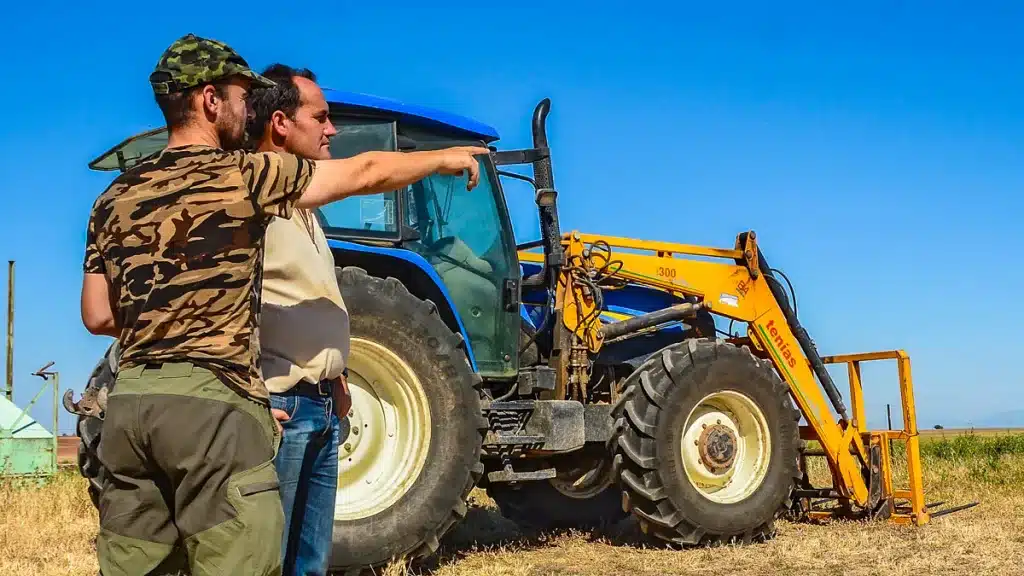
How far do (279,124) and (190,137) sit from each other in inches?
23.8

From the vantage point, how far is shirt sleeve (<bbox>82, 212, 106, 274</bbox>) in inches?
97.6

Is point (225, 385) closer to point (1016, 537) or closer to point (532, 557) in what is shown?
point (532, 557)

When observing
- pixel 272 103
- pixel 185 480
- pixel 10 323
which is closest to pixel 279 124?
pixel 272 103

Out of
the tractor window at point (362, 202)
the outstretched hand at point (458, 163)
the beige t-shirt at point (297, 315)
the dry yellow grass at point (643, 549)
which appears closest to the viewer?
the outstretched hand at point (458, 163)

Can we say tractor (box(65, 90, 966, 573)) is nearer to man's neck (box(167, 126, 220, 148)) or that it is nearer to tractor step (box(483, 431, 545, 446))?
tractor step (box(483, 431, 545, 446))

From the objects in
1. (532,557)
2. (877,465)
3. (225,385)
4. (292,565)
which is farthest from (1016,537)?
(225,385)

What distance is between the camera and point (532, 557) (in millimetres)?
6727

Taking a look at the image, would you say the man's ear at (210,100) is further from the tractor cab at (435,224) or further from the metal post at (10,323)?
the metal post at (10,323)

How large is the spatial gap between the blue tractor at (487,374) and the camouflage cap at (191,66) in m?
3.01

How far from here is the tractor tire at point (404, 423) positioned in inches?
220

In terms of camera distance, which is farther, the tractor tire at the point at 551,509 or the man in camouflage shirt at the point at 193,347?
the tractor tire at the point at 551,509

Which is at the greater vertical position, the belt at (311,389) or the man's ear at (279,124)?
the man's ear at (279,124)

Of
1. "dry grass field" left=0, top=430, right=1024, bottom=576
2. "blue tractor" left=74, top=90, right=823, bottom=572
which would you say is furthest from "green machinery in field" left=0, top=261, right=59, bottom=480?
"blue tractor" left=74, top=90, right=823, bottom=572

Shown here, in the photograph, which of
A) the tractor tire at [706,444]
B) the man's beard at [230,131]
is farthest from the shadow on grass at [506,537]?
the man's beard at [230,131]
